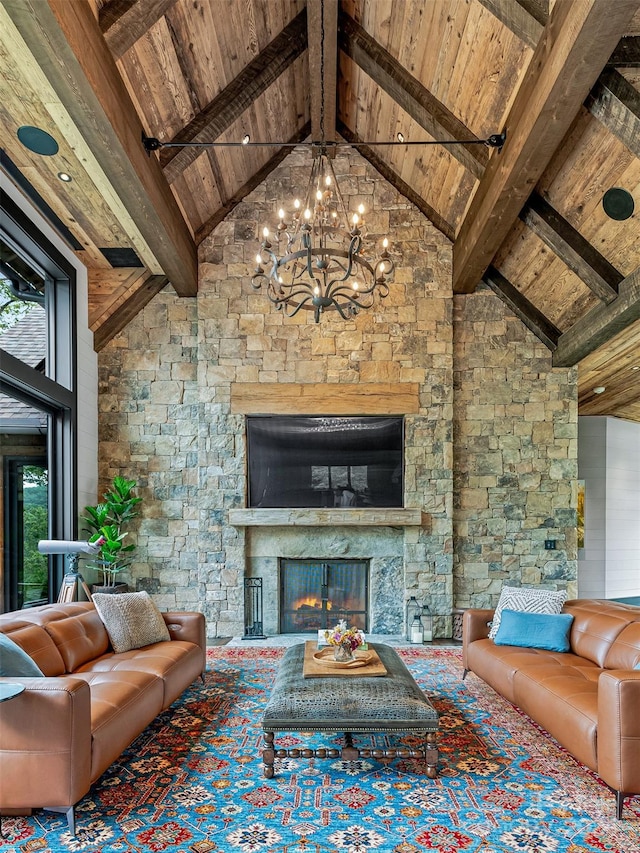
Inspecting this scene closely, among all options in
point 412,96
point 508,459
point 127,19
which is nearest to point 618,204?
point 412,96

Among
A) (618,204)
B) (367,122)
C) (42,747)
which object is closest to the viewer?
(42,747)

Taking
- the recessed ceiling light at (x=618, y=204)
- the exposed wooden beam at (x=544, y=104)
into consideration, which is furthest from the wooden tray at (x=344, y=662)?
the recessed ceiling light at (x=618, y=204)

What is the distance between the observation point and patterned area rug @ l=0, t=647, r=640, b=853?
2.72 m

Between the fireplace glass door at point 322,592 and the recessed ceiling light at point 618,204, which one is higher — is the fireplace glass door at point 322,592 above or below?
below

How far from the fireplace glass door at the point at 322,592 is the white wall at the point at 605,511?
4.74 m

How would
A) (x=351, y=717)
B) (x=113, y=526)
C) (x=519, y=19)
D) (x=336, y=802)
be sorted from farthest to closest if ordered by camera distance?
(x=113, y=526), (x=519, y=19), (x=351, y=717), (x=336, y=802)

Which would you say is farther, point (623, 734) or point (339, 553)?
point (339, 553)

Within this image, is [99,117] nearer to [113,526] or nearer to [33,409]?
[33,409]

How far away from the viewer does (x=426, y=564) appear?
6.96 metres

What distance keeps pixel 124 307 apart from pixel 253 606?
3.57 meters

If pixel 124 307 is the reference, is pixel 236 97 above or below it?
above

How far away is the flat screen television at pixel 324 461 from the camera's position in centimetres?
707

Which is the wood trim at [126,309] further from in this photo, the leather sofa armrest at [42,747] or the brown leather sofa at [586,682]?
the leather sofa armrest at [42,747]

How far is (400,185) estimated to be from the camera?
23.5 feet
